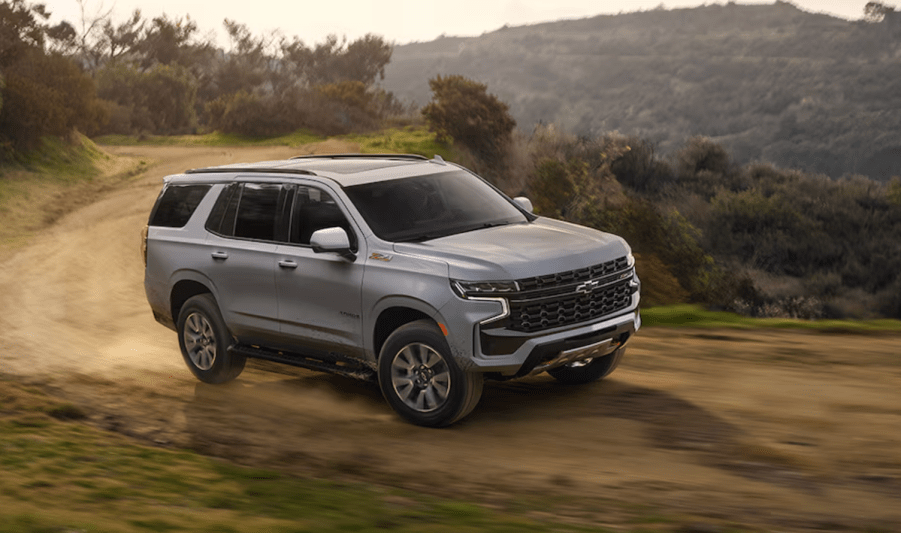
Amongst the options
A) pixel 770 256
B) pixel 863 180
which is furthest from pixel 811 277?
pixel 863 180

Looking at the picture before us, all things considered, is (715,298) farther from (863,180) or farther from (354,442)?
(863,180)

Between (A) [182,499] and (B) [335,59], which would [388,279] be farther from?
(B) [335,59]

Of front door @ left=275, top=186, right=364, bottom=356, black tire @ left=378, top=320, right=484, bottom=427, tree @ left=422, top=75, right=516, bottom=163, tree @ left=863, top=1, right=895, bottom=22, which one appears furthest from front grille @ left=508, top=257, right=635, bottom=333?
tree @ left=863, top=1, right=895, bottom=22

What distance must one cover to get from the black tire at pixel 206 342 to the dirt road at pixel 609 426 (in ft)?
0.62

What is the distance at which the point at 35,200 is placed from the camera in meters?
24.2

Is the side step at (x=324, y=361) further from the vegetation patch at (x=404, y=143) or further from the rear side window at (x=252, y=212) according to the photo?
the vegetation patch at (x=404, y=143)

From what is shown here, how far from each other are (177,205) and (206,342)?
1.38 m

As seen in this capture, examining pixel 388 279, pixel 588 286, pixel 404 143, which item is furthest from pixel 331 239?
pixel 404 143

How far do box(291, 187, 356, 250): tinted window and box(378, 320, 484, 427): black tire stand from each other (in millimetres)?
1223

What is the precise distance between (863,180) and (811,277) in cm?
1014

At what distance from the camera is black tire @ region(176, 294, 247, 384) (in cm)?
893


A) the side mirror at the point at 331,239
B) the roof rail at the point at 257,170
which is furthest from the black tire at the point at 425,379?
the roof rail at the point at 257,170

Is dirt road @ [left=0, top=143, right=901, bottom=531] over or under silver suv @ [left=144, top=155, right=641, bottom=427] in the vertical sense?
under

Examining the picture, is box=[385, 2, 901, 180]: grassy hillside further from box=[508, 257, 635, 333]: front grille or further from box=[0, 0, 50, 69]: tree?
box=[508, 257, 635, 333]: front grille
